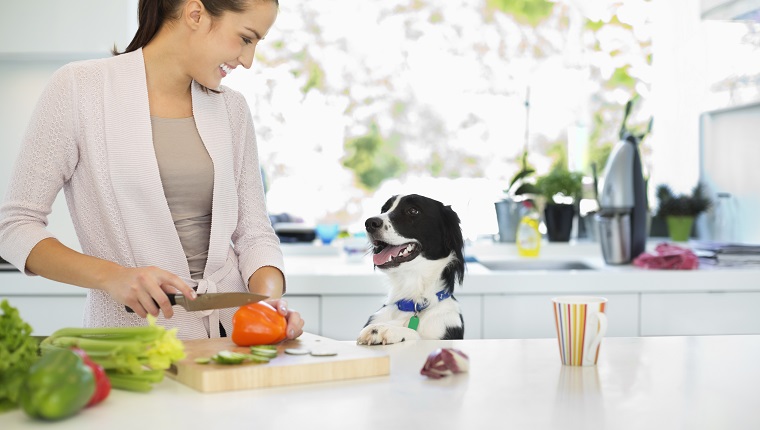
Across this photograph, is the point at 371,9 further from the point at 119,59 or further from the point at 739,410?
the point at 739,410

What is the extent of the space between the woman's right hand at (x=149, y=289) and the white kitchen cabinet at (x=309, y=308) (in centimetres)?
140

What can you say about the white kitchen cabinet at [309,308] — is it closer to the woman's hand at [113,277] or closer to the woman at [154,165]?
the woman at [154,165]

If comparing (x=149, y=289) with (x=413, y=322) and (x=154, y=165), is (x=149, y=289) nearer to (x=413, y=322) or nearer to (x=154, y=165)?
(x=154, y=165)

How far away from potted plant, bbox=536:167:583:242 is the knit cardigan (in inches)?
84.7

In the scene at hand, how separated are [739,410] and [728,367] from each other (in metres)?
0.27

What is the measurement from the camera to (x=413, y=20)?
3.89m

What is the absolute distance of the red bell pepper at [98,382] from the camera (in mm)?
992

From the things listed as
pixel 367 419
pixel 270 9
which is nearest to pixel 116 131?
pixel 270 9

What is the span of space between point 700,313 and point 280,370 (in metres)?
2.10

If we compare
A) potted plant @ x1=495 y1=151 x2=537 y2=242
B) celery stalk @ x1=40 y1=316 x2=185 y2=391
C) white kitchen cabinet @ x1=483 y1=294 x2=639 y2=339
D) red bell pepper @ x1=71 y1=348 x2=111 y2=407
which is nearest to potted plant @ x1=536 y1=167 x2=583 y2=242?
potted plant @ x1=495 y1=151 x2=537 y2=242

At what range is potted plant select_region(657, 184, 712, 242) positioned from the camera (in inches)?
146

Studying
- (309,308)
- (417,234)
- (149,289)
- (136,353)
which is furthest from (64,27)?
(136,353)

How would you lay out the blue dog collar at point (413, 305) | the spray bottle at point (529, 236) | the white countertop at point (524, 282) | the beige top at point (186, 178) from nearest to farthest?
1. the beige top at point (186, 178)
2. the blue dog collar at point (413, 305)
3. the white countertop at point (524, 282)
4. the spray bottle at point (529, 236)

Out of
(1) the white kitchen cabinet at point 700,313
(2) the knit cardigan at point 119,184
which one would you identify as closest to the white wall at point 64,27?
(2) the knit cardigan at point 119,184
